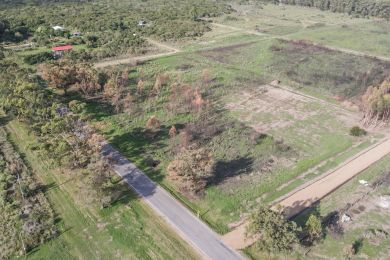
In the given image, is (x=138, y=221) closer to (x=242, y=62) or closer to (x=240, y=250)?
(x=240, y=250)

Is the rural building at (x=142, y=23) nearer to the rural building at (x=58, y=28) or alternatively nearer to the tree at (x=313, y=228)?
the rural building at (x=58, y=28)

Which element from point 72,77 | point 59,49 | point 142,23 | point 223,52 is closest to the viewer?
point 72,77

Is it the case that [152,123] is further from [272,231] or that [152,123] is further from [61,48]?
[61,48]

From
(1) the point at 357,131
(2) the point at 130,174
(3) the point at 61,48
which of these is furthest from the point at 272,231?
(3) the point at 61,48

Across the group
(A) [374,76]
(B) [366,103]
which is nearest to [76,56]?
(B) [366,103]

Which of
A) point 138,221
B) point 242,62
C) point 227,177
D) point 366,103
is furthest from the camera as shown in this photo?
point 242,62

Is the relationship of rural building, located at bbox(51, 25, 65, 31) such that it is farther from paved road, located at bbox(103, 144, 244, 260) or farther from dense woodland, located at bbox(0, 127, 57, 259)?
paved road, located at bbox(103, 144, 244, 260)

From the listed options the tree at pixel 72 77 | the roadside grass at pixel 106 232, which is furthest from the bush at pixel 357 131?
the tree at pixel 72 77
